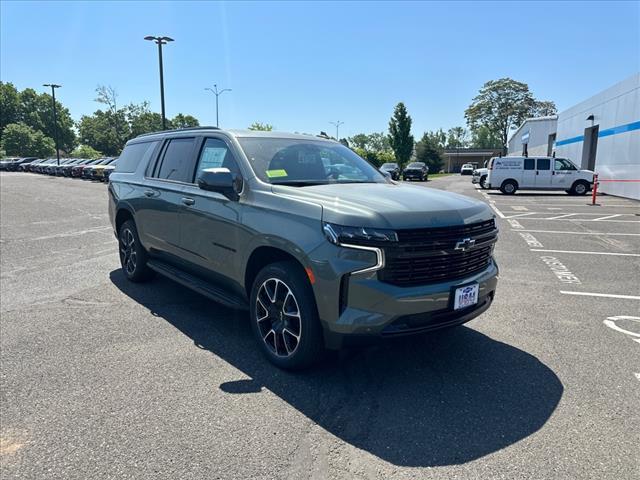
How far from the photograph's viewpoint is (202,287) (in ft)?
14.5

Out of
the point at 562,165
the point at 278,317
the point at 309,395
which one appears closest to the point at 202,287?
the point at 278,317

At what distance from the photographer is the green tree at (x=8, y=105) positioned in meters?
97.9

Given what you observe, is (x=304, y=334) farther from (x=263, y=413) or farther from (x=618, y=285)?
(x=618, y=285)

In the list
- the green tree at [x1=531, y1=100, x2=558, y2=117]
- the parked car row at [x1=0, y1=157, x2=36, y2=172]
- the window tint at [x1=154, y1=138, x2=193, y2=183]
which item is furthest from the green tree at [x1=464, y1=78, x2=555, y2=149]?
the window tint at [x1=154, y1=138, x2=193, y2=183]

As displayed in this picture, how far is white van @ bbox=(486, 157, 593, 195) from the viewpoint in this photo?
74.9 feet

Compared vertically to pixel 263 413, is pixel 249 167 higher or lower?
higher

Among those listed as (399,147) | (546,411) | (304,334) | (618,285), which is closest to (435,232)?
(304,334)

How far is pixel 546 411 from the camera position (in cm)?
303

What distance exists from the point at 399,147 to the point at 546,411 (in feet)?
179

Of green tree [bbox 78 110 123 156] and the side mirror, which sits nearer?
the side mirror

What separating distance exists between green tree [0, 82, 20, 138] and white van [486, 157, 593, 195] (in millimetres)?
109241

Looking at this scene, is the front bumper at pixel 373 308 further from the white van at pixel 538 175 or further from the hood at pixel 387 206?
the white van at pixel 538 175

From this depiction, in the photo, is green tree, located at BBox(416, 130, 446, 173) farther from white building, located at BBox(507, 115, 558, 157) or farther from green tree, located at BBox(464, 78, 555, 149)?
white building, located at BBox(507, 115, 558, 157)

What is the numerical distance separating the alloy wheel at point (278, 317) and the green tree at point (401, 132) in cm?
5383
